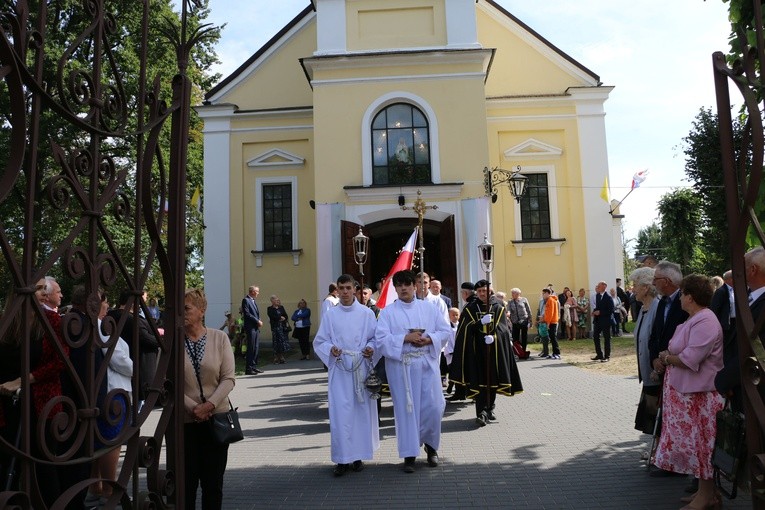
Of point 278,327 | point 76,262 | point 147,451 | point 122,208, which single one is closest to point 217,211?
point 278,327

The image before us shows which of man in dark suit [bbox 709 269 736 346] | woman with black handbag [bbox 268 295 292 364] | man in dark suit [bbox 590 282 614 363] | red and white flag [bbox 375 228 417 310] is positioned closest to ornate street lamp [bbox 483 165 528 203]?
man in dark suit [bbox 590 282 614 363]

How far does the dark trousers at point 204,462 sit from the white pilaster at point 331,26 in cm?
1782

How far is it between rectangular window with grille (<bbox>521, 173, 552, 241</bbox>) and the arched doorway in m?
3.12

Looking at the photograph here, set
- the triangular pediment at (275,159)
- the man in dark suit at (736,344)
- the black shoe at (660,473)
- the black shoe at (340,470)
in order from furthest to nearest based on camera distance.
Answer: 1. the triangular pediment at (275,159)
2. the black shoe at (340,470)
3. the black shoe at (660,473)
4. the man in dark suit at (736,344)

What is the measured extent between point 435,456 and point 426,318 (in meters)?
1.49

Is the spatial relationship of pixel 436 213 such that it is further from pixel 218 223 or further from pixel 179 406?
pixel 179 406

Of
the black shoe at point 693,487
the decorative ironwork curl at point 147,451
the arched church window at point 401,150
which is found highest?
the arched church window at point 401,150

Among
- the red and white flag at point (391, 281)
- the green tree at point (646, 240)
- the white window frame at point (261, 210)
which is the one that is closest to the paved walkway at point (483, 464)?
the red and white flag at point (391, 281)

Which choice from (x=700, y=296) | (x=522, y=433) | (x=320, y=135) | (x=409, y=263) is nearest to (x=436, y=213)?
(x=320, y=135)

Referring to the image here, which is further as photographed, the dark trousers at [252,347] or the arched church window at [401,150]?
the arched church window at [401,150]

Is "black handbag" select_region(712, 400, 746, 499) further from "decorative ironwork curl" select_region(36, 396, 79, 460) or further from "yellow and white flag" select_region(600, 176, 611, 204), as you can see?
"yellow and white flag" select_region(600, 176, 611, 204)

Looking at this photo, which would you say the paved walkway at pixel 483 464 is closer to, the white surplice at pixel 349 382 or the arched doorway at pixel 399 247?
the white surplice at pixel 349 382

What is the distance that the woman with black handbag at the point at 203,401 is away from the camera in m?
4.75

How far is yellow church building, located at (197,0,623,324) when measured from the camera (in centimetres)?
2047
